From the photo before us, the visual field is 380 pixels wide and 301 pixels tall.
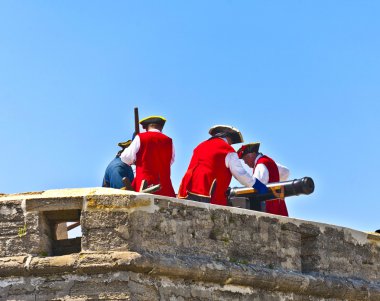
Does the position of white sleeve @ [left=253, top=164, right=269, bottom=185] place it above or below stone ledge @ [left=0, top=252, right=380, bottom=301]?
above

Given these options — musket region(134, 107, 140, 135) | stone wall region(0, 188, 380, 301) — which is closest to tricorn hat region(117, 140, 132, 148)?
musket region(134, 107, 140, 135)

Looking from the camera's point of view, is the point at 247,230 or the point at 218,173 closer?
the point at 247,230

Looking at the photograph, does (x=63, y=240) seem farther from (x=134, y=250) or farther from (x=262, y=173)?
(x=262, y=173)

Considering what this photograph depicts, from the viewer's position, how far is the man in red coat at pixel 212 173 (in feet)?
32.8

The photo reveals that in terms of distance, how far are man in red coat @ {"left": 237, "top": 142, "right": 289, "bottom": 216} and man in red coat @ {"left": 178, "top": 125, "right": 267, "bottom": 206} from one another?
1.79 feet

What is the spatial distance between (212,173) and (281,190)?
893 mm

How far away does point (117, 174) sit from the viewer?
10602mm

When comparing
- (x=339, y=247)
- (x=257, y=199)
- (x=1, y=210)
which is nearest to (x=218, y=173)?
(x=257, y=199)

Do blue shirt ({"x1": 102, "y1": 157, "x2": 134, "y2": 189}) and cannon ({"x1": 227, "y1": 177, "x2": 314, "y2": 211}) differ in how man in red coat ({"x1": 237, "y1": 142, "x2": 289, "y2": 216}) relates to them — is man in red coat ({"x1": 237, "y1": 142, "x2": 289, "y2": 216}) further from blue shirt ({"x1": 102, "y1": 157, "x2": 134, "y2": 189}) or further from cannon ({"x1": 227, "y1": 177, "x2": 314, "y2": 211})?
blue shirt ({"x1": 102, "y1": 157, "x2": 134, "y2": 189})

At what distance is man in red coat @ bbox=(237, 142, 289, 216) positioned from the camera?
1080 centimetres

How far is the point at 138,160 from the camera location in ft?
32.8

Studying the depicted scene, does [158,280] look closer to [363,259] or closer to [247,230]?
[247,230]

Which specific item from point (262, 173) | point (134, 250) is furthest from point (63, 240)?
point (262, 173)

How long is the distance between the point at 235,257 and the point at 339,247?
1406mm
